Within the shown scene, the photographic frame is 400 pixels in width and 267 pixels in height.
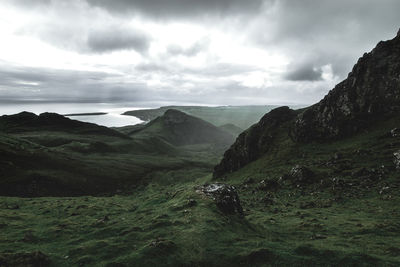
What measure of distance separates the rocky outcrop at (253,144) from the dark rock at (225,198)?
58.7 m

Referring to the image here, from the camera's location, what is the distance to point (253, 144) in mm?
92250

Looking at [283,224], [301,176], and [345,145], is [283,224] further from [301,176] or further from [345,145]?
[345,145]

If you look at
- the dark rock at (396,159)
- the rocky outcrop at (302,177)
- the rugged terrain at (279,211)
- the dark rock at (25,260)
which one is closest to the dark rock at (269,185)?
the rugged terrain at (279,211)

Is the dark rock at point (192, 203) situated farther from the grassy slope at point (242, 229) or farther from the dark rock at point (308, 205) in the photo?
the dark rock at point (308, 205)

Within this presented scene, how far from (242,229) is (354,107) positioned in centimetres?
6350

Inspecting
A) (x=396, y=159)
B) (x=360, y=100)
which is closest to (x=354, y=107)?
(x=360, y=100)

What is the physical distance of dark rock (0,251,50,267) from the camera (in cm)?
1976

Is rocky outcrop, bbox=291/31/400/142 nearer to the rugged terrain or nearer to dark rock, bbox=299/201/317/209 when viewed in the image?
the rugged terrain

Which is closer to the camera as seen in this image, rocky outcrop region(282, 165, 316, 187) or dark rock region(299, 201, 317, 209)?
dark rock region(299, 201, 317, 209)

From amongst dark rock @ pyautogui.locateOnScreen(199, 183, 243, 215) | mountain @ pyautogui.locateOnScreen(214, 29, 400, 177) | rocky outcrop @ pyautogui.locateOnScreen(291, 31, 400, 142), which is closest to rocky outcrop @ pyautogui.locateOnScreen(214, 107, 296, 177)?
mountain @ pyautogui.locateOnScreen(214, 29, 400, 177)

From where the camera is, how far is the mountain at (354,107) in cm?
6994

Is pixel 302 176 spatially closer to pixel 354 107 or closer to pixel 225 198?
pixel 225 198

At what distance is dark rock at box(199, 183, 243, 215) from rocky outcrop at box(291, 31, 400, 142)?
175 feet

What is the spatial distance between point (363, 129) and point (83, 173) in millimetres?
103531
